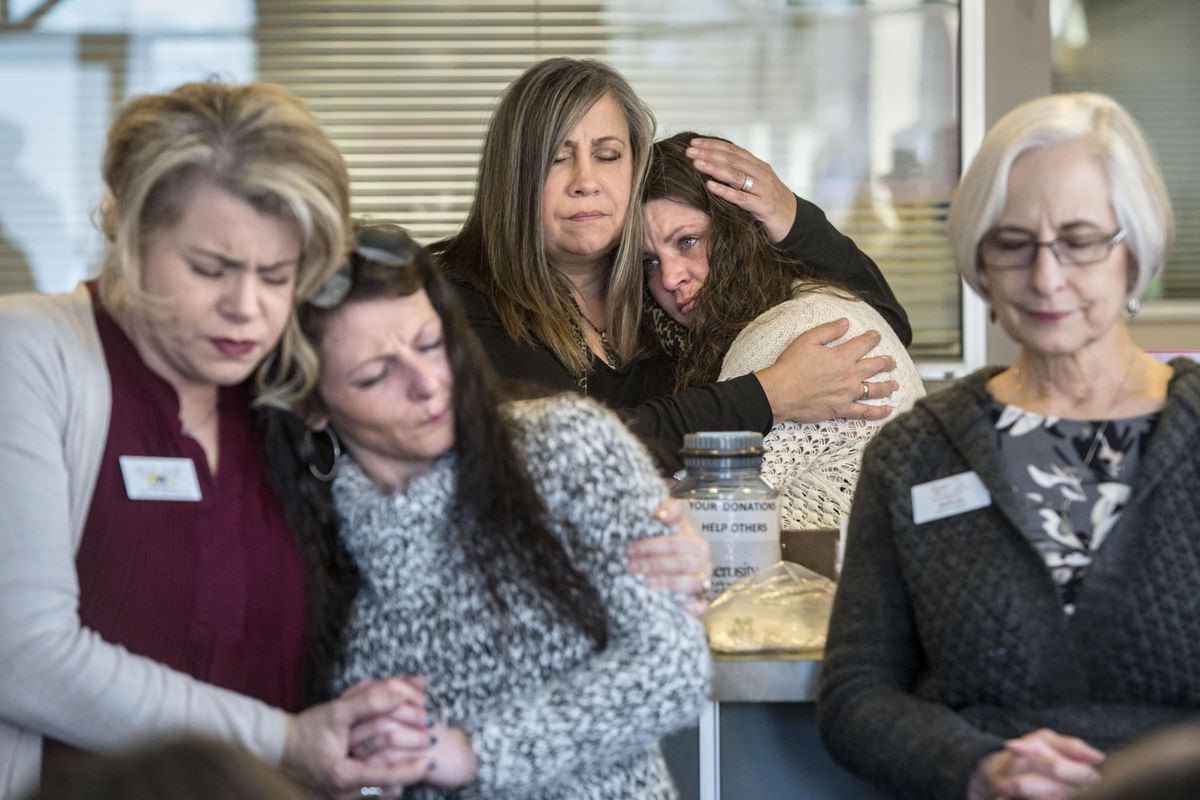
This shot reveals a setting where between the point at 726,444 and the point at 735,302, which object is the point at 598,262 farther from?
the point at 726,444

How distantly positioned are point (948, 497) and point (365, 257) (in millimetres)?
698

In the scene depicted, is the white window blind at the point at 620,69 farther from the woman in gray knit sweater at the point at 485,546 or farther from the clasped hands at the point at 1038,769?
the clasped hands at the point at 1038,769

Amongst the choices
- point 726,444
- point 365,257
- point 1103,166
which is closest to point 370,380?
point 365,257

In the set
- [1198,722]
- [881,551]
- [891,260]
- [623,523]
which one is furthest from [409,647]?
[891,260]

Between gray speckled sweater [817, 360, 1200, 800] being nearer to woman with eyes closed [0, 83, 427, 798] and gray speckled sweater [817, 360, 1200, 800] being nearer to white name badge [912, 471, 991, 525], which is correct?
white name badge [912, 471, 991, 525]

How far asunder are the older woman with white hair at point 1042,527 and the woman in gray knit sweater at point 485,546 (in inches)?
9.6

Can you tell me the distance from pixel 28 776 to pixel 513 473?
1.91 feet

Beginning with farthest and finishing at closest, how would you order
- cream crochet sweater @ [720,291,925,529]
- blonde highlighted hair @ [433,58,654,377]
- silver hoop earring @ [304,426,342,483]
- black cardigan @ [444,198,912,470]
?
1. blonde highlighted hair @ [433,58,654,377]
2. black cardigan @ [444,198,912,470]
3. cream crochet sweater @ [720,291,925,529]
4. silver hoop earring @ [304,426,342,483]

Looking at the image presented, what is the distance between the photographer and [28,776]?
1.50 m

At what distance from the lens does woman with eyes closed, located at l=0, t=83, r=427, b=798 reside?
4.81 feet

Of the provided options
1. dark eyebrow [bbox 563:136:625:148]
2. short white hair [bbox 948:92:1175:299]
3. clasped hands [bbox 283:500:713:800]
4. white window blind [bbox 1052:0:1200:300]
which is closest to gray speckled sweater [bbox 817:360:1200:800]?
short white hair [bbox 948:92:1175:299]

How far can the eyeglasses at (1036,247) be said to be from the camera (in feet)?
5.14

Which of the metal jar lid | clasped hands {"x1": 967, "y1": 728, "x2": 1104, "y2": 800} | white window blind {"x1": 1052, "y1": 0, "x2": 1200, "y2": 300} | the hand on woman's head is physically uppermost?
white window blind {"x1": 1052, "y1": 0, "x2": 1200, "y2": 300}

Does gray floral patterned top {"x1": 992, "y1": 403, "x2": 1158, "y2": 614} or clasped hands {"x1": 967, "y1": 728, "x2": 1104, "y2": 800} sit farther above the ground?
gray floral patterned top {"x1": 992, "y1": 403, "x2": 1158, "y2": 614}
